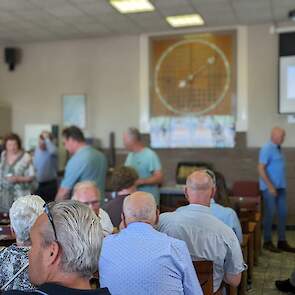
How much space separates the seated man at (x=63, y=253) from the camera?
1344 millimetres

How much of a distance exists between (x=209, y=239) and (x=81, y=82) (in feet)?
20.2

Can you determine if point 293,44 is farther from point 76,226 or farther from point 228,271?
point 76,226

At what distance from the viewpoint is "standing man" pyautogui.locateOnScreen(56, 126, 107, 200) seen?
14.6 ft

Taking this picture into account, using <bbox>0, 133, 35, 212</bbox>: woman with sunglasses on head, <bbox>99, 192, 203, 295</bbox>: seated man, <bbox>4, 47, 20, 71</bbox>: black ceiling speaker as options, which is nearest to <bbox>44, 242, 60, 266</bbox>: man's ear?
<bbox>99, 192, 203, 295</bbox>: seated man

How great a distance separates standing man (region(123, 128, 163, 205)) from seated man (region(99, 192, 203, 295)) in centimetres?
283

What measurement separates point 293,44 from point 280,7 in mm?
914

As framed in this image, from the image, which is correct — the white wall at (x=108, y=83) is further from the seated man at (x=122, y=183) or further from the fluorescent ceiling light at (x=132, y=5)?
the seated man at (x=122, y=183)

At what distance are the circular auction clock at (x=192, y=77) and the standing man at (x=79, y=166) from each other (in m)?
3.44

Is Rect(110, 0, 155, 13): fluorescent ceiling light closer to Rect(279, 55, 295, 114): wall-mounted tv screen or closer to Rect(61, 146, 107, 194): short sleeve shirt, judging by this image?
Rect(279, 55, 295, 114): wall-mounted tv screen

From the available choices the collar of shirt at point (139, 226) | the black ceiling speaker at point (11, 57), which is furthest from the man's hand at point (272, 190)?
the black ceiling speaker at point (11, 57)

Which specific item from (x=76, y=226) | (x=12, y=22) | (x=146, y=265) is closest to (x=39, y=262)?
(x=76, y=226)

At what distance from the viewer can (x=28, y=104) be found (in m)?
8.76

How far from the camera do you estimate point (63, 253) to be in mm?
1346

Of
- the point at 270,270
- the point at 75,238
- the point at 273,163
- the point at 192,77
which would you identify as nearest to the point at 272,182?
the point at 273,163
